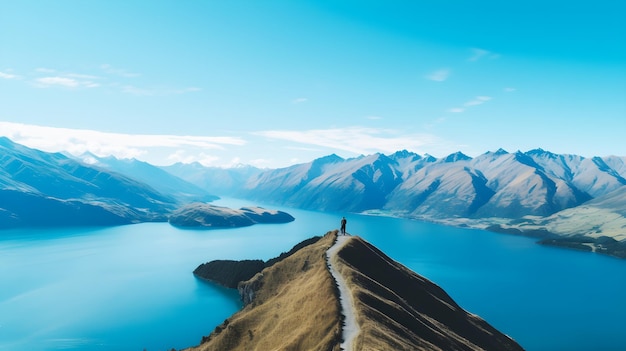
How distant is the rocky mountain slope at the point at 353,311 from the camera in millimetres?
78375

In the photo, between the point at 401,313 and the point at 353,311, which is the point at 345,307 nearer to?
the point at 353,311

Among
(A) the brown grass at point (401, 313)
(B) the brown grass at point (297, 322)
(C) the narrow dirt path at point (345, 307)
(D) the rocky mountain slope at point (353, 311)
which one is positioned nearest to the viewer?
(C) the narrow dirt path at point (345, 307)

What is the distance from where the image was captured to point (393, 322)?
281ft

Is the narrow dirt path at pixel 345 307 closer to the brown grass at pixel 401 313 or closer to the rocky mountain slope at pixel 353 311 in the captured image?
the rocky mountain slope at pixel 353 311

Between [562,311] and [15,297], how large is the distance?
26415 centimetres

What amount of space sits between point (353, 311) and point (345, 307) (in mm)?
2607

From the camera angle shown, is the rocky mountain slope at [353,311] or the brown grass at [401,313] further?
the rocky mountain slope at [353,311]

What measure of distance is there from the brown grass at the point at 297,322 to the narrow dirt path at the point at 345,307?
1.57 meters

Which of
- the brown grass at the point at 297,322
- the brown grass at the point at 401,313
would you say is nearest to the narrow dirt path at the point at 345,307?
the brown grass at the point at 401,313

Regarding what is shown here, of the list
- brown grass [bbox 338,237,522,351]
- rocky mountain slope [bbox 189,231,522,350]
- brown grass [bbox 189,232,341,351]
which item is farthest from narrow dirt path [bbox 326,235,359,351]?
brown grass [bbox 189,232,341,351]

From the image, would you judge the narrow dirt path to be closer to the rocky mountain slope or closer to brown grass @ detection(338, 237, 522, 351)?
the rocky mountain slope

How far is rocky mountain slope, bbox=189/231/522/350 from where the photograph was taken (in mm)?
78375

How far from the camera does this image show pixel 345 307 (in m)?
86.3

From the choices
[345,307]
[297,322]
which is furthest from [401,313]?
[297,322]
